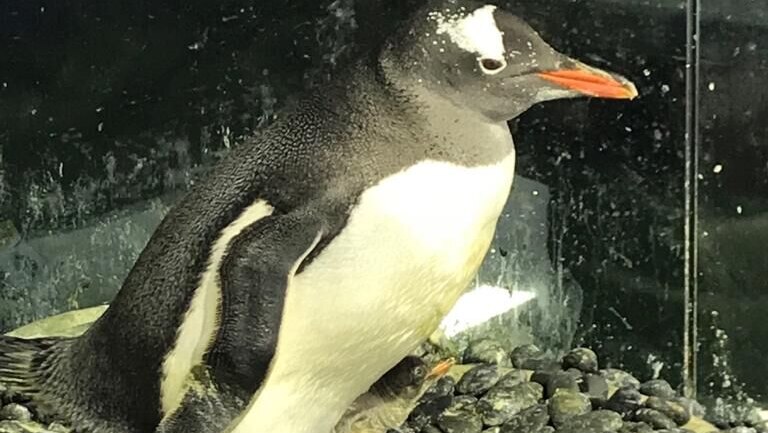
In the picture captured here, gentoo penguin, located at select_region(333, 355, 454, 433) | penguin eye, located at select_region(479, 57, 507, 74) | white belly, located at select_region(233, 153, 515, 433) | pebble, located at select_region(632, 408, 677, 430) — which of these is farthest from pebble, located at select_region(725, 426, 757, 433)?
penguin eye, located at select_region(479, 57, 507, 74)

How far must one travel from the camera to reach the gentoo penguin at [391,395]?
135cm

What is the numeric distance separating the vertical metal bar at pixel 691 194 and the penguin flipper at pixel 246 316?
820mm

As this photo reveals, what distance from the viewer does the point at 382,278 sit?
113 centimetres

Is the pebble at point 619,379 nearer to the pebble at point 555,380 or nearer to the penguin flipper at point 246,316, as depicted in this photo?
the pebble at point 555,380

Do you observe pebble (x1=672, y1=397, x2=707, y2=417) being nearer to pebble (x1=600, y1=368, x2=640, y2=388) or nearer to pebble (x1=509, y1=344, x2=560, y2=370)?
pebble (x1=600, y1=368, x2=640, y2=388)

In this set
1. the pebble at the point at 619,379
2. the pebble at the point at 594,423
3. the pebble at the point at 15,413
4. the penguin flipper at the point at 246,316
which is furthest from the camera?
the pebble at the point at 619,379

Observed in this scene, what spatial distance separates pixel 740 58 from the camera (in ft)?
5.54

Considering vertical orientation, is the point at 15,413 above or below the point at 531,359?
above

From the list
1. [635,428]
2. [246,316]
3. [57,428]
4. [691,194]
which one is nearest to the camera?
[246,316]

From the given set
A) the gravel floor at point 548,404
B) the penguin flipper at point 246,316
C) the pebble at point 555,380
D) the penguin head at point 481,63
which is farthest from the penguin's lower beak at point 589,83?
the pebble at point 555,380

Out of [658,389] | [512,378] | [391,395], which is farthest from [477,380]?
[391,395]

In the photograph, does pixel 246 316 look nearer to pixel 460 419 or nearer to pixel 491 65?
pixel 491 65

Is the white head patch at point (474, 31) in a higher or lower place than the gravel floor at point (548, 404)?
higher

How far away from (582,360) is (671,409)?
0.71ft
